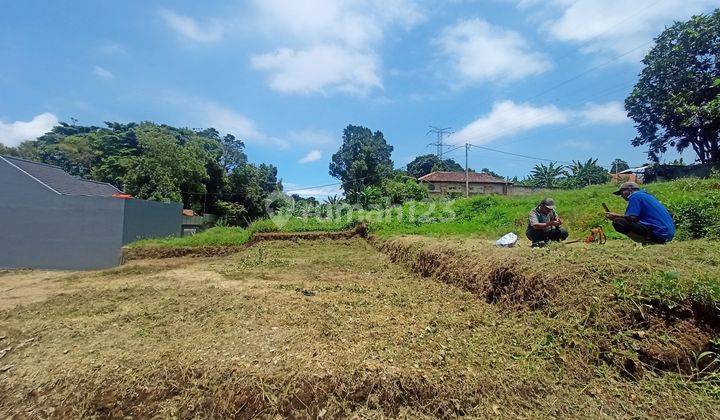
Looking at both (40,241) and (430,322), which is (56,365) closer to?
(430,322)

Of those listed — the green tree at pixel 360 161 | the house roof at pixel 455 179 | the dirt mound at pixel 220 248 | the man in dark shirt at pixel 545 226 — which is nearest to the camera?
the man in dark shirt at pixel 545 226

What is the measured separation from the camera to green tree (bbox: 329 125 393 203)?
32.6 m

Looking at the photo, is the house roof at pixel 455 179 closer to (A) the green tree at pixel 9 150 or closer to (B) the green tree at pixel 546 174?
(B) the green tree at pixel 546 174

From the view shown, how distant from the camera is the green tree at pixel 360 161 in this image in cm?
3259

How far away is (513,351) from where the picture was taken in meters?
2.61

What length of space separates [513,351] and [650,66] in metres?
26.1

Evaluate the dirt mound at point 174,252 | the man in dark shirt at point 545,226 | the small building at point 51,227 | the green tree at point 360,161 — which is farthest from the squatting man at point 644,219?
the green tree at point 360,161

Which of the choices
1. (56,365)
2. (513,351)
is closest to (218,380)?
(56,365)

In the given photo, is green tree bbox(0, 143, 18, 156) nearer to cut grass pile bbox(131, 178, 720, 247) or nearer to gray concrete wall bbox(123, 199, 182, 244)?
gray concrete wall bbox(123, 199, 182, 244)

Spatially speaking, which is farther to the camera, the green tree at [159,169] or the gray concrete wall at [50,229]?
the green tree at [159,169]

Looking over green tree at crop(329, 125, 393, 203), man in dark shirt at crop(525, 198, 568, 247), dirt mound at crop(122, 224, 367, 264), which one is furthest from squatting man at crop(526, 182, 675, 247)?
green tree at crop(329, 125, 393, 203)

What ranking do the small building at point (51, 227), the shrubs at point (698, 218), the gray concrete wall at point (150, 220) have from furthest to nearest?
1. the gray concrete wall at point (150, 220)
2. the small building at point (51, 227)
3. the shrubs at point (698, 218)

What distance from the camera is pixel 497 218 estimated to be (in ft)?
42.2

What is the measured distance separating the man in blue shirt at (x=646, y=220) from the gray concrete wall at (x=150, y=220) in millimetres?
14169
